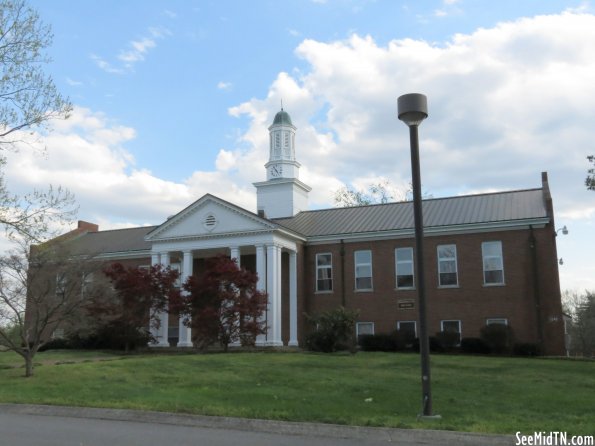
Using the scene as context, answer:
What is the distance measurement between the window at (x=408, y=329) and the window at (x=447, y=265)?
2.64m

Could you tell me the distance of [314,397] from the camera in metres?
12.8

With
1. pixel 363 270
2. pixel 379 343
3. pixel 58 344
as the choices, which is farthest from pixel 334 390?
pixel 58 344

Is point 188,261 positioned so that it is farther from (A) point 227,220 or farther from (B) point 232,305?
(B) point 232,305

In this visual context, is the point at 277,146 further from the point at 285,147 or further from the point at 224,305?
the point at 224,305

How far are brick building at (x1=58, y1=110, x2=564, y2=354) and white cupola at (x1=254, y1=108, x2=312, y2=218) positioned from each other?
2.25 metres

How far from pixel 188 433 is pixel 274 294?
21806 mm

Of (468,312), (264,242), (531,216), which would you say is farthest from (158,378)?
(531,216)

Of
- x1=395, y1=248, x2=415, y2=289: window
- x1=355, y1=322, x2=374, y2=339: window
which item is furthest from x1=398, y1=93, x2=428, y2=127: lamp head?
x1=355, y1=322, x2=374, y2=339: window

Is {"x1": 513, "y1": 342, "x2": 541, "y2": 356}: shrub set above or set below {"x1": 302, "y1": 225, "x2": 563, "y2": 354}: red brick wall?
below

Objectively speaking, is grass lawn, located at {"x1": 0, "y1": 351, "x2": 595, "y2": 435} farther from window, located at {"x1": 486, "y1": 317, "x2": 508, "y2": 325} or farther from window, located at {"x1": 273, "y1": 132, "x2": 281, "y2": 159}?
window, located at {"x1": 273, "y1": 132, "x2": 281, "y2": 159}

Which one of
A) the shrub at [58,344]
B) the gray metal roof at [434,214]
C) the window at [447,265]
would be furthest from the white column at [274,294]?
the shrub at [58,344]

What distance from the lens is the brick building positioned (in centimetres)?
3030

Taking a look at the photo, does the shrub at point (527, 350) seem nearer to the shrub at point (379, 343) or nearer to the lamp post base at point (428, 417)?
the shrub at point (379, 343)

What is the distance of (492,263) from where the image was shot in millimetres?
31422
